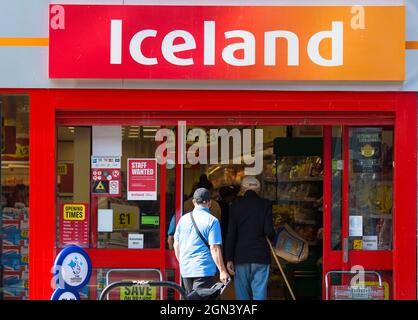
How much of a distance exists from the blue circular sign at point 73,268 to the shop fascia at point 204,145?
1.86m

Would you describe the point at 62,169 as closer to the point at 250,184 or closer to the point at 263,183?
the point at 250,184

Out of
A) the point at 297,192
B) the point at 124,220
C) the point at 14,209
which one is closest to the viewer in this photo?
the point at 124,220

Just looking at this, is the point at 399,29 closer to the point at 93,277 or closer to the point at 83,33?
the point at 83,33

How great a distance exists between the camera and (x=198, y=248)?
7.63m

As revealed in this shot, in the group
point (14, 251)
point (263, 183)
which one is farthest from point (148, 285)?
point (263, 183)

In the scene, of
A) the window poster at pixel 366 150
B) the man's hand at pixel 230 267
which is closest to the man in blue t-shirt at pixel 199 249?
the man's hand at pixel 230 267

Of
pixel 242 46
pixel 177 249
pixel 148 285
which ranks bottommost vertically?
pixel 148 285

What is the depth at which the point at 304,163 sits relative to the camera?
9.93 meters

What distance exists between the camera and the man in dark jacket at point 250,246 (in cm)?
804

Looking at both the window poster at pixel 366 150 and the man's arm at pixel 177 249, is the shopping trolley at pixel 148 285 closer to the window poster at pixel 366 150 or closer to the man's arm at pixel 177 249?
the man's arm at pixel 177 249

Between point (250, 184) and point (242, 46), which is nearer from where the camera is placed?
point (242, 46)

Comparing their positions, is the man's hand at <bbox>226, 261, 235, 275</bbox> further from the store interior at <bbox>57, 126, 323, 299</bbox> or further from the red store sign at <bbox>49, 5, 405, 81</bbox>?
the red store sign at <bbox>49, 5, 405, 81</bbox>

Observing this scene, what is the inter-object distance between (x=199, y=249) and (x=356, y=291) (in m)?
1.99

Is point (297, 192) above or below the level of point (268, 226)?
above
